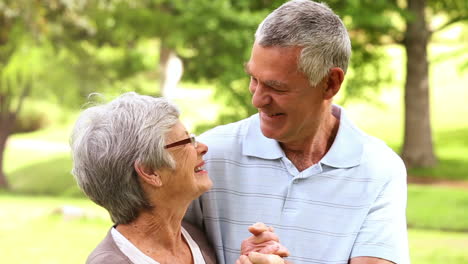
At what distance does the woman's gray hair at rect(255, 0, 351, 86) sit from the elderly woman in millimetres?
337

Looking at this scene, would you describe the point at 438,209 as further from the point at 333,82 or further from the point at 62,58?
the point at 333,82

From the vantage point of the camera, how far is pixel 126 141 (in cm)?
195

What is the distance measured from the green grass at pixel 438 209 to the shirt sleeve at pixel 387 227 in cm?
1092

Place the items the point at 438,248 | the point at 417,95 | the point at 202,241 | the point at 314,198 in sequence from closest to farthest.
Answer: the point at 314,198 → the point at 202,241 → the point at 438,248 → the point at 417,95

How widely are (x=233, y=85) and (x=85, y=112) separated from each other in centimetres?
1394

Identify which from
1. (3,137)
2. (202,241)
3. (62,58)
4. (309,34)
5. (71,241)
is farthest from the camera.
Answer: (3,137)

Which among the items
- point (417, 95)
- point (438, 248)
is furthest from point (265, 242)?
point (417, 95)

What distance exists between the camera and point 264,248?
1933 millimetres

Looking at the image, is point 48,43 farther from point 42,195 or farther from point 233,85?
point 233,85

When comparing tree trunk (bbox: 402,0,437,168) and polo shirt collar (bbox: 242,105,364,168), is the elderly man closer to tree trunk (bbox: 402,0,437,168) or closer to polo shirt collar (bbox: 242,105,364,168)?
polo shirt collar (bbox: 242,105,364,168)

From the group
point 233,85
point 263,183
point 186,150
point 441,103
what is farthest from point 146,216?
point 441,103

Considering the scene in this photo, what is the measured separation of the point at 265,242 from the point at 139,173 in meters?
0.37

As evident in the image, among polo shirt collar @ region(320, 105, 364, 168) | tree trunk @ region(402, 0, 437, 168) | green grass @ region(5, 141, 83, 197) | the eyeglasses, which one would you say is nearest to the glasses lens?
the eyeglasses

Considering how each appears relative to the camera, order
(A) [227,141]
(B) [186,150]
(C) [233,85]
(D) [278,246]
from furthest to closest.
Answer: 1. (C) [233,85]
2. (A) [227,141]
3. (B) [186,150]
4. (D) [278,246]
